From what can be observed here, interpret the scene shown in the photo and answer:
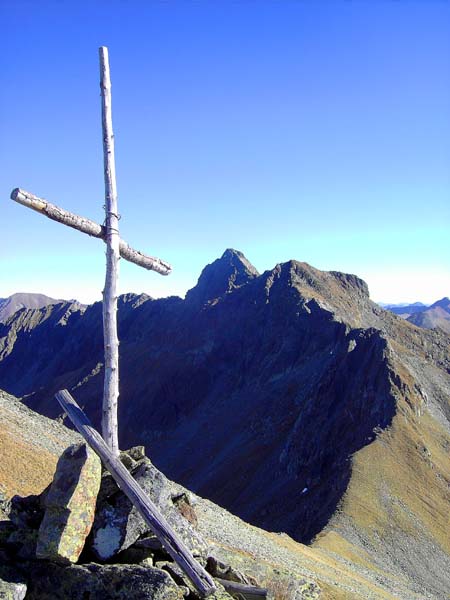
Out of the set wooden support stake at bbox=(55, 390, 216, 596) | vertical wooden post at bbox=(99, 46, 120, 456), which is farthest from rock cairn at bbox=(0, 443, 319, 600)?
vertical wooden post at bbox=(99, 46, 120, 456)

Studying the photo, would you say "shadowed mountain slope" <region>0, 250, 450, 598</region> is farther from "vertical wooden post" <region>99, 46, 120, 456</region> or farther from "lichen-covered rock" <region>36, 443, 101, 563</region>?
"lichen-covered rock" <region>36, 443, 101, 563</region>

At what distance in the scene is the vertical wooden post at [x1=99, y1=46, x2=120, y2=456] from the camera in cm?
1154

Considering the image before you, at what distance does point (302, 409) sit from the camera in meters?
96.8

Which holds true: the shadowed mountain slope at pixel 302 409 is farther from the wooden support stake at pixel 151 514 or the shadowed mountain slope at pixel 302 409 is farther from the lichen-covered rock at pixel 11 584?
the lichen-covered rock at pixel 11 584

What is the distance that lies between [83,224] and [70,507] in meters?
6.00

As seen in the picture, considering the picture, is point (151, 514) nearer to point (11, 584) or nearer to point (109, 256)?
point (11, 584)

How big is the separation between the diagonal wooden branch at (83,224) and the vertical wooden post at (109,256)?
346mm

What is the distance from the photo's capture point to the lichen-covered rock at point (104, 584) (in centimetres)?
914

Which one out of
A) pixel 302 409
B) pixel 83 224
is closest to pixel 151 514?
pixel 83 224

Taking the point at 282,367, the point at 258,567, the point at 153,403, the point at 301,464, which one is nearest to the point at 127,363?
the point at 153,403

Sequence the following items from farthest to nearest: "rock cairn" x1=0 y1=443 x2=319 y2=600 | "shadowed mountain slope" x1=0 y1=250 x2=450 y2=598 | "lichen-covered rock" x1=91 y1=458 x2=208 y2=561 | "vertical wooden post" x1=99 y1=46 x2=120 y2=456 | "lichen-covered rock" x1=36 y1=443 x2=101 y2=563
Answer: "shadowed mountain slope" x1=0 y1=250 x2=450 y2=598, "vertical wooden post" x1=99 y1=46 x2=120 y2=456, "lichen-covered rock" x1=91 y1=458 x2=208 y2=561, "lichen-covered rock" x1=36 y1=443 x2=101 y2=563, "rock cairn" x1=0 y1=443 x2=319 y2=600

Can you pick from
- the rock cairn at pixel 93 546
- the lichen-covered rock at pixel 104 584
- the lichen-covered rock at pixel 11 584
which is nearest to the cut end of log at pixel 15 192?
the rock cairn at pixel 93 546

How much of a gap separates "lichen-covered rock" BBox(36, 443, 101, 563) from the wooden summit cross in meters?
0.41

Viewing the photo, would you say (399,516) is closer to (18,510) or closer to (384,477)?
(384,477)
